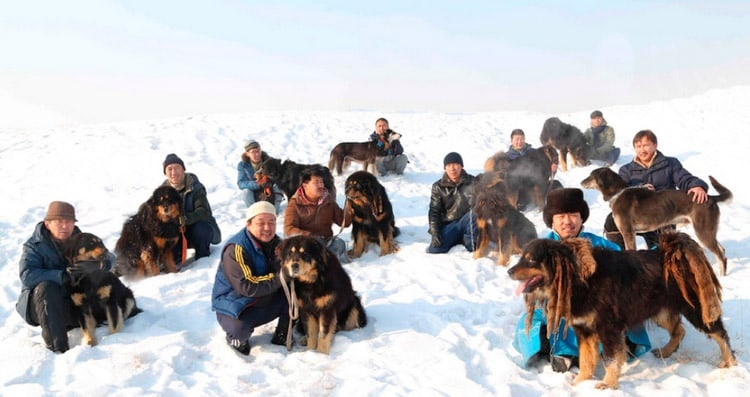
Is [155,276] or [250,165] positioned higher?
[250,165]

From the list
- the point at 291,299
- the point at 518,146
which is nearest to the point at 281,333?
the point at 291,299

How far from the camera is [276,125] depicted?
15.0 meters

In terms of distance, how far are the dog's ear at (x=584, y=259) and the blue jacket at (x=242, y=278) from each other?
2.22 meters

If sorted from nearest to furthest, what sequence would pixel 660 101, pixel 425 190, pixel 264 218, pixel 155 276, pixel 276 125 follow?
1. pixel 264 218
2. pixel 155 276
3. pixel 425 190
4. pixel 276 125
5. pixel 660 101

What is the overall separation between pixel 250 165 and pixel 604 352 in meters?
6.36

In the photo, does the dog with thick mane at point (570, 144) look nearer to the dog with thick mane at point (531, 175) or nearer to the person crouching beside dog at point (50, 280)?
the dog with thick mane at point (531, 175)

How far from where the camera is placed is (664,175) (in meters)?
5.38

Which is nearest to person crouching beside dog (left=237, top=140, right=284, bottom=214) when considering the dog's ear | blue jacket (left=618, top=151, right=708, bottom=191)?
blue jacket (left=618, top=151, right=708, bottom=191)

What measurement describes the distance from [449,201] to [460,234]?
49cm

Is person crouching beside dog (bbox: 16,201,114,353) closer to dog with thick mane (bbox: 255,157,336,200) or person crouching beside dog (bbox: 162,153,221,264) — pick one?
person crouching beside dog (bbox: 162,153,221,264)

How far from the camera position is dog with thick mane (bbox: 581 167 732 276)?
5098 millimetres

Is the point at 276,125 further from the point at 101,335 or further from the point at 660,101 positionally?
the point at 660,101

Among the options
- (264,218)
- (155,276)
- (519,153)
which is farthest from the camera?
(519,153)

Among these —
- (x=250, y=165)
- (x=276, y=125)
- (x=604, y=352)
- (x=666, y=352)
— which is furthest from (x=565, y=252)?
(x=276, y=125)
